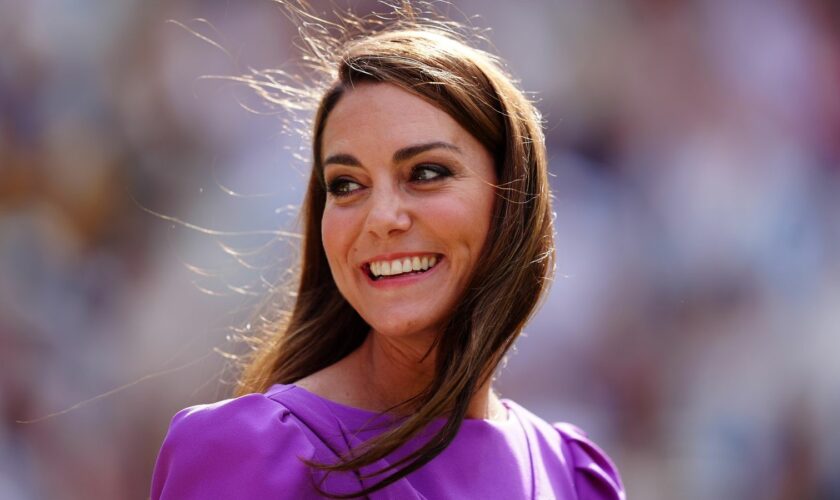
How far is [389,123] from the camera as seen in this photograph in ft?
6.73

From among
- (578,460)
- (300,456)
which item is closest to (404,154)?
(300,456)

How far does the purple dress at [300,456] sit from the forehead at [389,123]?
1.76ft

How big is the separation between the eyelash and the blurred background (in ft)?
5.79

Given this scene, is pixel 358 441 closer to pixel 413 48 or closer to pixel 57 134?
pixel 413 48

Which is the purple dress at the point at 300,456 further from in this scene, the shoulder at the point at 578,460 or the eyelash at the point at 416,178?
the eyelash at the point at 416,178

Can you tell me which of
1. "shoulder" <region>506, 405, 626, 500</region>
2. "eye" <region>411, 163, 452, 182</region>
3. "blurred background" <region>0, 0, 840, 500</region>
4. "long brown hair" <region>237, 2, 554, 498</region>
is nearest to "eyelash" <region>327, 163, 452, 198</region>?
"eye" <region>411, 163, 452, 182</region>

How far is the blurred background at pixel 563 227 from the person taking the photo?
4.02 m

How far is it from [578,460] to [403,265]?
764mm

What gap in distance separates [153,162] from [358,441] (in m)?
2.65

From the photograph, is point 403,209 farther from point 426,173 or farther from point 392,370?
point 392,370

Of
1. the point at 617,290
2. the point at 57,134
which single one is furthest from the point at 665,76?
the point at 57,134

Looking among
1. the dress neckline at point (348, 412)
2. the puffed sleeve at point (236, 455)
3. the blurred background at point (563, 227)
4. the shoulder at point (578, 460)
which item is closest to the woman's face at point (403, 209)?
the dress neckline at point (348, 412)

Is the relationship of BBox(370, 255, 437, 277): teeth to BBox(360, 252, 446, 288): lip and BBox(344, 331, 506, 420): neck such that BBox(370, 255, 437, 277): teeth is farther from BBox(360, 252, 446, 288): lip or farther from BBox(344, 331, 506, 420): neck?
BBox(344, 331, 506, 420): neck

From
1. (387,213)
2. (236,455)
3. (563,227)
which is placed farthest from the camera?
(563,227)
